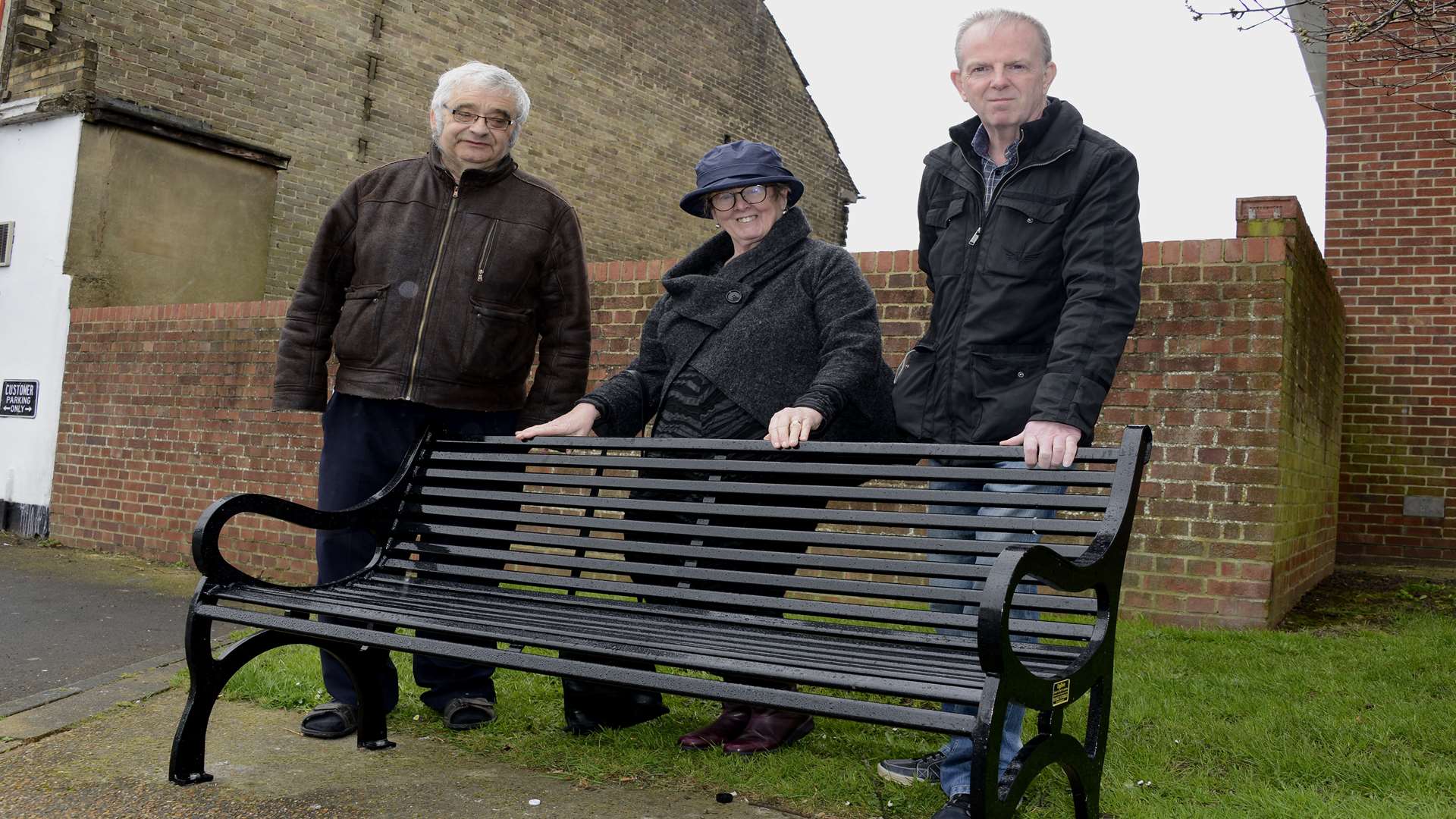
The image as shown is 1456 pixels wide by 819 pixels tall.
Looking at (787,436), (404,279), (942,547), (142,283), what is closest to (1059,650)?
(942,547)

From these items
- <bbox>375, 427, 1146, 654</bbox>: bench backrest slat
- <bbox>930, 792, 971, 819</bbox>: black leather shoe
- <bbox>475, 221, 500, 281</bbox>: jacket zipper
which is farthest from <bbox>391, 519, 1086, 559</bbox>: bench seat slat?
<bbox>475, 221, 500, 281</bbox>: jacket zipper

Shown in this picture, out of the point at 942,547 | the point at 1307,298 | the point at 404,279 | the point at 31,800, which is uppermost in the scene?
the point at 1307,298

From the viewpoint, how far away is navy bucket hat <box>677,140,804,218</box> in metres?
3.15

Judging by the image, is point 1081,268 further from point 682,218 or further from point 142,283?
point 682,218

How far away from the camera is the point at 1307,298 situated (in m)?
6.12

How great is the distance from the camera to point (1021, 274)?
2.79 meters

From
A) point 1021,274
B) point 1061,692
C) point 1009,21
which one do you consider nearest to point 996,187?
point 1021,274

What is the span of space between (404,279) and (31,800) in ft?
5.64

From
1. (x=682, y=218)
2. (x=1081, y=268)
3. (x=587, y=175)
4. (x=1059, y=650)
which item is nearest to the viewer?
(x=1059, y=650)

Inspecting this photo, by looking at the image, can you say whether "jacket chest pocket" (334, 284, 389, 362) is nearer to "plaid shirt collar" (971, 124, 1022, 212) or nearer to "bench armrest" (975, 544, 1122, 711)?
"plaid shirt collar" (971, 124, 1022, 212)

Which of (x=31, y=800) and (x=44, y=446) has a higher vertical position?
(x=44, y=446)

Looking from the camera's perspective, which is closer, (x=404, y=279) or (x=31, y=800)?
(x=31, y=800)

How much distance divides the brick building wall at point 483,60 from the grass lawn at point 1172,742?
8578 mm

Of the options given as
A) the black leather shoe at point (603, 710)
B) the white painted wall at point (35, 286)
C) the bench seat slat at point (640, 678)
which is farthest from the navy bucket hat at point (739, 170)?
Result: the white painted wall at point (35, 286)
